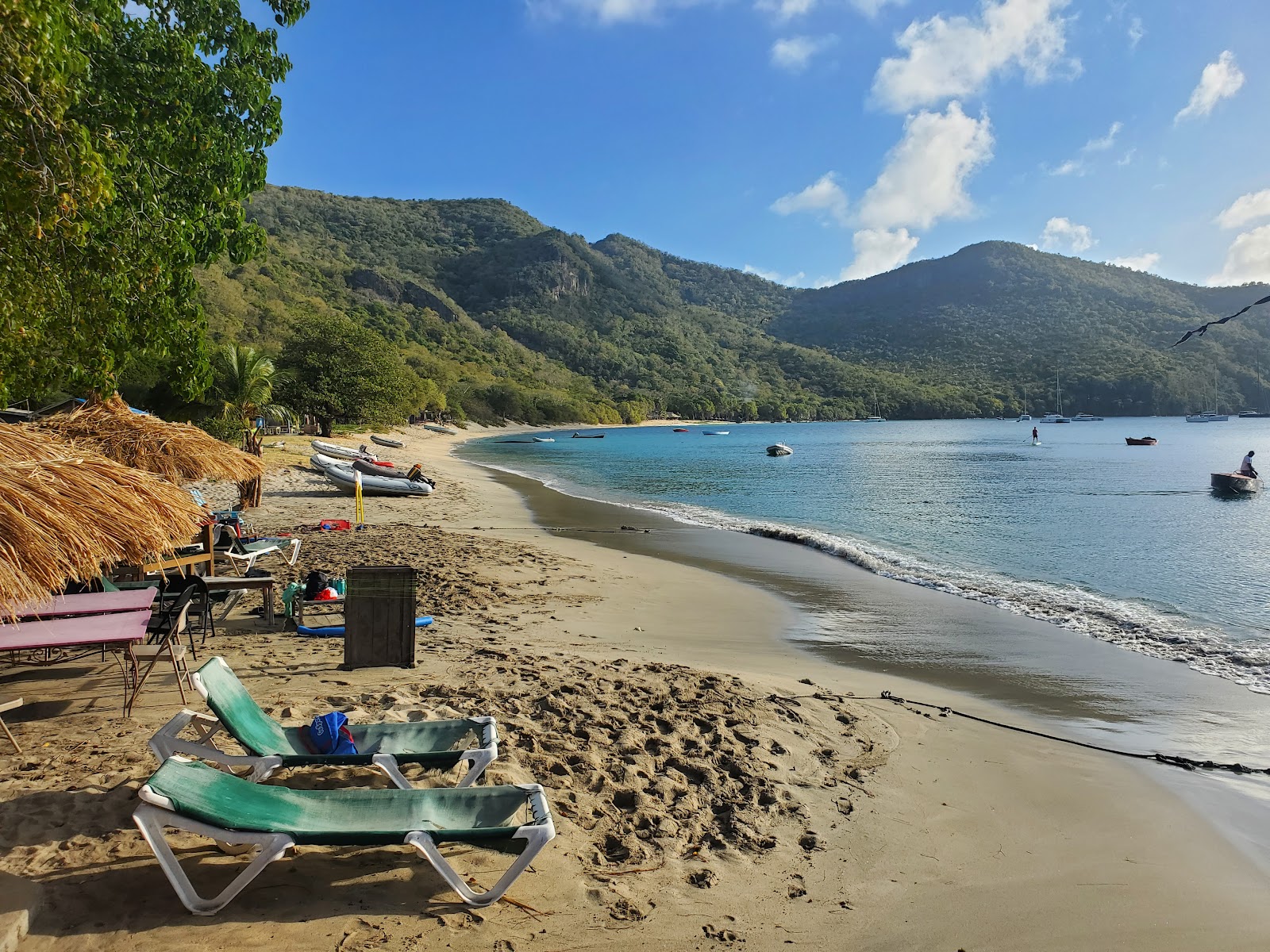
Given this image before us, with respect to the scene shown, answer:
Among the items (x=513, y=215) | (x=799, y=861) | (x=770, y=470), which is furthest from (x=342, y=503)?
(x=513, y=215)

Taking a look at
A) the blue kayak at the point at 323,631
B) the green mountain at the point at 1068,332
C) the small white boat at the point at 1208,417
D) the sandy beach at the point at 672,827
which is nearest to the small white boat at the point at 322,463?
the sandy beach at the point at 672,827

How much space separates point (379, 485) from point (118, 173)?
1614cm

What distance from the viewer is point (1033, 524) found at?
20.6m

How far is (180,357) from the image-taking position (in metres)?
6.96

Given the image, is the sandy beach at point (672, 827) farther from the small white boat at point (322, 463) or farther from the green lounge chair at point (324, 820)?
the small white boat at point (322, 463)

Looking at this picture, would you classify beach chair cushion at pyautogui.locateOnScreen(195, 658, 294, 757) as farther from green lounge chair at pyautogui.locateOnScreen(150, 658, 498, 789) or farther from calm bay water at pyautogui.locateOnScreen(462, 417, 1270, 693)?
calm bay water at pyautogui.locateOnScreen(462, 417, 1270, 693)

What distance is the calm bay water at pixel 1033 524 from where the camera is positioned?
1061cm

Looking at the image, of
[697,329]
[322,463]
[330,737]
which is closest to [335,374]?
[322,463]

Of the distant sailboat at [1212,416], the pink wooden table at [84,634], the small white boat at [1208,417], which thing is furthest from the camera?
the distant sailboat at [1212,416]

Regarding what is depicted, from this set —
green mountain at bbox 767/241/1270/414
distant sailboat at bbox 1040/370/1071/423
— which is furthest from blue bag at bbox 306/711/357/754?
green mountain at bbox 767/241/1270/414

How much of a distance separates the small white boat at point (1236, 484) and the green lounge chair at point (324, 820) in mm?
33481

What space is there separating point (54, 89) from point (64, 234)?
885 millimetres

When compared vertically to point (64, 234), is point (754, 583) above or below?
below

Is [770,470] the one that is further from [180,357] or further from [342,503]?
[180,357]
